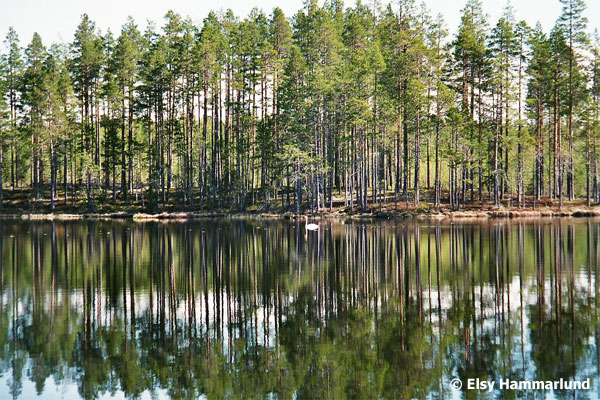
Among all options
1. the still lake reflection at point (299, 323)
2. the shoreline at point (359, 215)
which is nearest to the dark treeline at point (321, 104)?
the shoreline at point (359, 215)

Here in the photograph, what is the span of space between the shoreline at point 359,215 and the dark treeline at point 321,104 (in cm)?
230

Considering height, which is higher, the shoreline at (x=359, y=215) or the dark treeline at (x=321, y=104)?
the dark treeline at (x=321, y=104)

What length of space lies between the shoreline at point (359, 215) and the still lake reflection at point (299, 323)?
1047 inches

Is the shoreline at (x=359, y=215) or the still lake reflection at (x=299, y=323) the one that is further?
the shoreline at (x=359, y=215)

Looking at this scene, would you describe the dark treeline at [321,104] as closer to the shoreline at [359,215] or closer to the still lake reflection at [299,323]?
the shoreline at [359,215]

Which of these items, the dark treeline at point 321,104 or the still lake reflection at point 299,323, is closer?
the still lake reflection at point 299,323

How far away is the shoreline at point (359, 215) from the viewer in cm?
5153

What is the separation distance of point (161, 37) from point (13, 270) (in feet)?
168

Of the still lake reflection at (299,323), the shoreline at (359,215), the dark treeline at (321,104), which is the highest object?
the dark treeline at (321,104)

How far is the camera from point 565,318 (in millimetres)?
12859

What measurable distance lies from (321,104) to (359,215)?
12607 millimetres

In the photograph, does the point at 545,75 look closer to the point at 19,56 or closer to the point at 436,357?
the point at 436,357

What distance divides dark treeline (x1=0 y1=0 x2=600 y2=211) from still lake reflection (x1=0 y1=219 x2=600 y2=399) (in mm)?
32088

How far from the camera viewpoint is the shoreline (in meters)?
51.5
